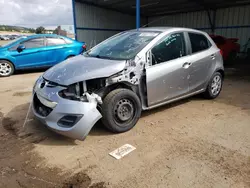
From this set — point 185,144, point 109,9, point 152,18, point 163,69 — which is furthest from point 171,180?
point 152,18

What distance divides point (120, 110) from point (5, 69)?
21.7ft

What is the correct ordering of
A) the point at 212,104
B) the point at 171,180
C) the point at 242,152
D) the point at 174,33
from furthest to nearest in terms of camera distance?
the point at 212,104 → the point at 174,33 → the point at 242,152 → the point at 171,180

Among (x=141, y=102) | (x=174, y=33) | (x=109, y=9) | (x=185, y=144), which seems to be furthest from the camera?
(x=109, y=9)

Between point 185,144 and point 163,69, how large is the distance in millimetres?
1293

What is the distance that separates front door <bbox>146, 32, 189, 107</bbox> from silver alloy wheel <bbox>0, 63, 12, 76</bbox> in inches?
261

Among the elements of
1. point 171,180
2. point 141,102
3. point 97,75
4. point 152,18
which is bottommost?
point 171,180

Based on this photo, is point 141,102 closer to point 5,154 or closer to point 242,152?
point 242,152

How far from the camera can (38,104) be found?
3184 millimetres

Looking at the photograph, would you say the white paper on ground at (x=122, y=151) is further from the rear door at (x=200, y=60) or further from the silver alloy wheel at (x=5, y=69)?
the silver alloy wheel at (x=5, y=69)

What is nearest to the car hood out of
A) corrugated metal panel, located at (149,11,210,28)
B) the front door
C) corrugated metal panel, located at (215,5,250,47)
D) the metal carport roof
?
the front door

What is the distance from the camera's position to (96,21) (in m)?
15.5

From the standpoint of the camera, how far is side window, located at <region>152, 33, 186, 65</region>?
349 centimetres

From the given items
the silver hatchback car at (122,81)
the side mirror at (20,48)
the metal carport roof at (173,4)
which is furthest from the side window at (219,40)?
the side mirror at (20,48)

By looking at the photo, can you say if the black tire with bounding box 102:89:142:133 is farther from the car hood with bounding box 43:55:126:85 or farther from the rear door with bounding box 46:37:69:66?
the rear door with bounding box 46:37:69:66
